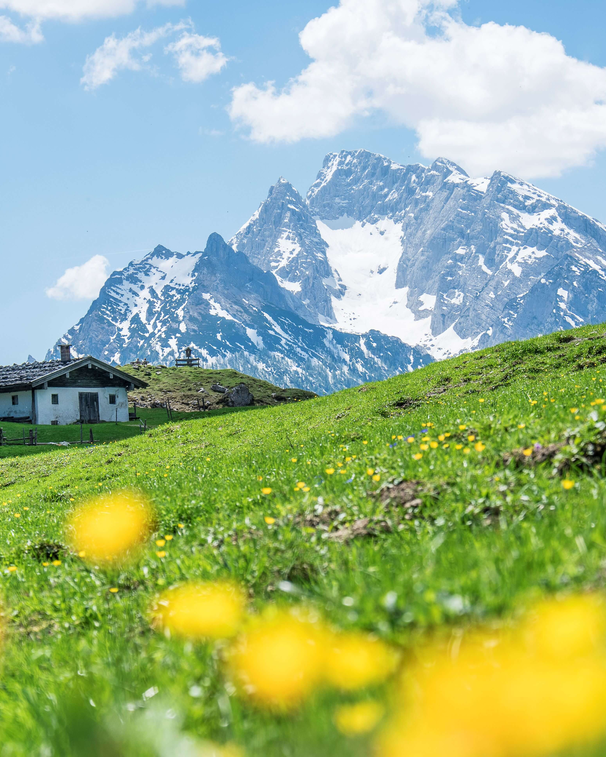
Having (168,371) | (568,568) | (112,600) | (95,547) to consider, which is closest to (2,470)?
(95,547)

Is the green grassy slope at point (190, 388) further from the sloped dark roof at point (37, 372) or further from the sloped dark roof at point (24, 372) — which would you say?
the sloped dark roof at point (24, 372)

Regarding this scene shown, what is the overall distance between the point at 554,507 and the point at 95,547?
5.82 m

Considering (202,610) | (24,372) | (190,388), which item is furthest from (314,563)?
(190,388)

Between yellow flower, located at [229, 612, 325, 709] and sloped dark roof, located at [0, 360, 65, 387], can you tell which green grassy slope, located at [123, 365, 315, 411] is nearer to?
sloped dark roof, located at [0, 360, 65, 387]

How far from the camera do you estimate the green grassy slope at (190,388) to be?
7394cm

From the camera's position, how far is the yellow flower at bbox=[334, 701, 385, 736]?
94.3 inches

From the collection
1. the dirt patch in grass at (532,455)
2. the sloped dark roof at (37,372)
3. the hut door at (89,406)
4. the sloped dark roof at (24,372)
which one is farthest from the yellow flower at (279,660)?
the hut door at (89,406)

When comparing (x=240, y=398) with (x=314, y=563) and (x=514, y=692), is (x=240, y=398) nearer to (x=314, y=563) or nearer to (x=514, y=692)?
(x=314, y=563)

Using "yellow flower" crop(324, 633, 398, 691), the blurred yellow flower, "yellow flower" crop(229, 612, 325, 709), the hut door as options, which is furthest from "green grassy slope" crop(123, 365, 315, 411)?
the blurred yellow flower

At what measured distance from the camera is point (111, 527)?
28.1ft

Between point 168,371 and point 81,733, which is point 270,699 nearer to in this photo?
point 81,733

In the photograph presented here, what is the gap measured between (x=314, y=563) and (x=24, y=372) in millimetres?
66265

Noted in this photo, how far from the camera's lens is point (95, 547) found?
7.68 metres

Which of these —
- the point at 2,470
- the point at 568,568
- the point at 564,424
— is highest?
the point at 564,424
